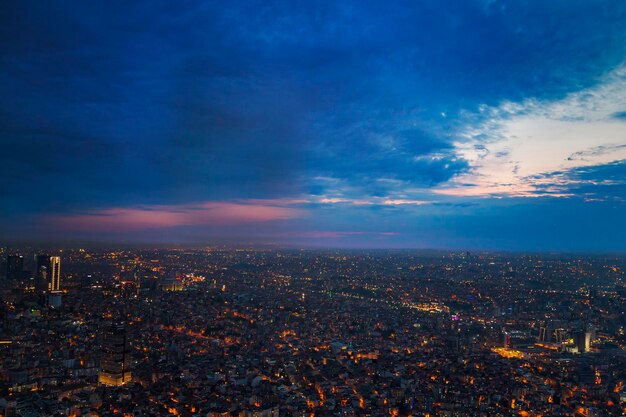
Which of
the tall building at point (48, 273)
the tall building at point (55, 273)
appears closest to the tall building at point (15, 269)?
the tall building at point (48, 273)

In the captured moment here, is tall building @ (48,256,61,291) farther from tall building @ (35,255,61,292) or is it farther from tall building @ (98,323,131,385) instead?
tall building @ (98,323,131,385)

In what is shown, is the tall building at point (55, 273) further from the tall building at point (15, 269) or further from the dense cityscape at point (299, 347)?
the tall building at point (15, 269)

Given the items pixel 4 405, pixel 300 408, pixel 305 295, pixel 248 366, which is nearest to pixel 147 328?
pixel 248 366

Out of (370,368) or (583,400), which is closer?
(583,400)

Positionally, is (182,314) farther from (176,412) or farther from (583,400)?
(583,400)

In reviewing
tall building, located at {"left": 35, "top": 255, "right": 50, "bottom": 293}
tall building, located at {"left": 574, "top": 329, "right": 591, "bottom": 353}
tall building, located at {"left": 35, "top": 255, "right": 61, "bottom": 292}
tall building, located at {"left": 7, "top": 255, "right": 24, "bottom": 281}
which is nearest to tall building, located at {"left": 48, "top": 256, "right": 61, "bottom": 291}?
tall building, located at {"left": 35, "top": 255, "right": 61, "bottom": 292}

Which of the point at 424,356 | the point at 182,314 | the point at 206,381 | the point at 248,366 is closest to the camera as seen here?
the point at 206,381

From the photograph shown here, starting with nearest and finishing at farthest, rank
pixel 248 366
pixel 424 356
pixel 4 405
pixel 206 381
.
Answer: pixel 4 405 < pixel 206 381 < pixel 248 366 < pixel 424 356
